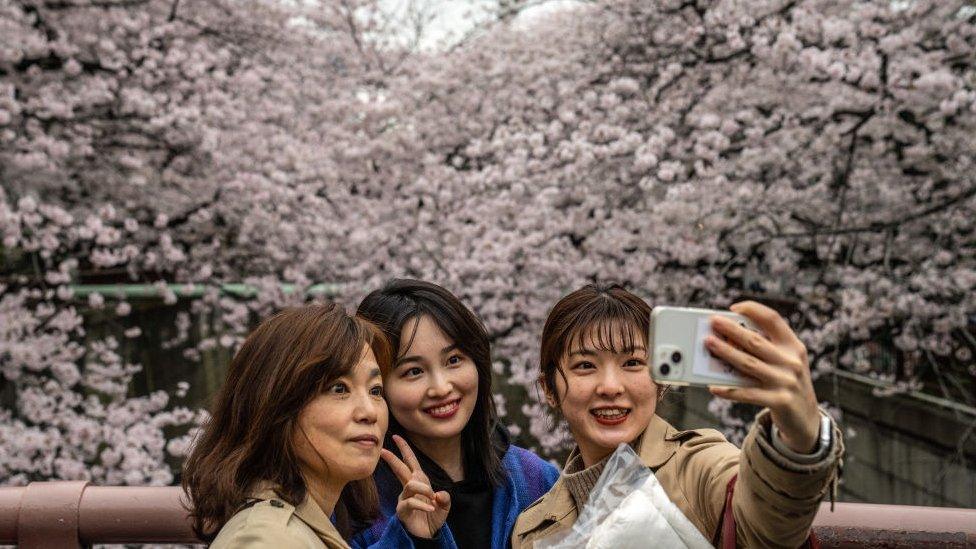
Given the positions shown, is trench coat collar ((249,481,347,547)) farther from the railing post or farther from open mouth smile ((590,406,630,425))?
the railing post

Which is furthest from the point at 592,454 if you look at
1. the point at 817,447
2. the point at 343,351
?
the point at 817,447

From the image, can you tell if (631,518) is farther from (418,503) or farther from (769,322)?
(418,503)

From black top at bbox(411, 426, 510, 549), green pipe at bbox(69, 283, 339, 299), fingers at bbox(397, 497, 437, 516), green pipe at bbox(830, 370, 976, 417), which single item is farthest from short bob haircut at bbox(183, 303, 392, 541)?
green pipe at bbox(69, 283, 339, 299)

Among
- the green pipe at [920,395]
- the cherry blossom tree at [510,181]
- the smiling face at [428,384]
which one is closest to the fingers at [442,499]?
the smiling face at [428,384]

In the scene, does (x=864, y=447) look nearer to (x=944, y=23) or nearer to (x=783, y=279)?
(x=783, y=279)

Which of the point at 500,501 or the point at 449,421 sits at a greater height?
the point at 449,421

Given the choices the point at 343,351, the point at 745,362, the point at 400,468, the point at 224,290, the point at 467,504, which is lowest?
the point at 224,290

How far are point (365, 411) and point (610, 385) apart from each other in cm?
52

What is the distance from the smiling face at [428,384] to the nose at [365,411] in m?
0.42

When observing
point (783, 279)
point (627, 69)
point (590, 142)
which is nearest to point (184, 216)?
point (590, 142)

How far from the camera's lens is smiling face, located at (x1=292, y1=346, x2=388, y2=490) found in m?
1.68

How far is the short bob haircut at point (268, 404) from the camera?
1.65 meters

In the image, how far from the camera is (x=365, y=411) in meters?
1.71

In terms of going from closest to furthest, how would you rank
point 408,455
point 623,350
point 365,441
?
point 365,441
point 623,350
point 408,455
